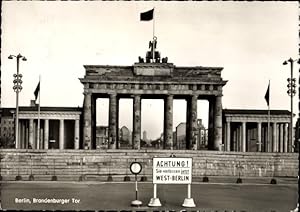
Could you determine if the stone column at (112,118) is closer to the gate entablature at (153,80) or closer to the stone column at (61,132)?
the gate entablature at (153,80)

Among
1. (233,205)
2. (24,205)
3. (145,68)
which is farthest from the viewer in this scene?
(145,68)

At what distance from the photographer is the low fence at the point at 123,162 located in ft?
140

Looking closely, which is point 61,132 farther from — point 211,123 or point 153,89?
point 211,123

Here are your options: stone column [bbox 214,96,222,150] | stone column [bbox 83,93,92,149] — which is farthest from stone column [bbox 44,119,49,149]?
stone column [bbox 214,96,222,150]

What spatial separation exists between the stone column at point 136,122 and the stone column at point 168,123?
10.8 ft

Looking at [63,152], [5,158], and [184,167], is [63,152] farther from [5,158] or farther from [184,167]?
[184,167]

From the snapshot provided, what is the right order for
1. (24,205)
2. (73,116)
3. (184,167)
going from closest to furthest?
(24,205) < (184,167) < (73,116)

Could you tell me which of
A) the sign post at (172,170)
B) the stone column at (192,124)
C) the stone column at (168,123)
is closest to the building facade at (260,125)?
the stone column at (192,124)

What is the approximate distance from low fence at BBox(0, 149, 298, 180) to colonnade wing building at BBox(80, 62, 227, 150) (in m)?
20.8

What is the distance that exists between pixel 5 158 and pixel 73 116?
119 ft

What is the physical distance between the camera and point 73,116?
260ft

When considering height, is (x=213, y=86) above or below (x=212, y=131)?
above

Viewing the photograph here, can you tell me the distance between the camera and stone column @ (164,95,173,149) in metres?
69.9

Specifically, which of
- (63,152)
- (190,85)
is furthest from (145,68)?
(63,152)
